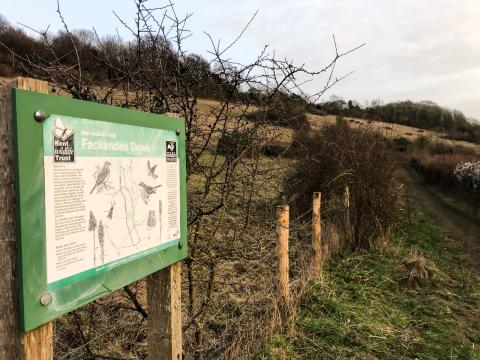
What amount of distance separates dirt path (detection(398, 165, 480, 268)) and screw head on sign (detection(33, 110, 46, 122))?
27.2 feet

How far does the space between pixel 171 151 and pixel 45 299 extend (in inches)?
41.2

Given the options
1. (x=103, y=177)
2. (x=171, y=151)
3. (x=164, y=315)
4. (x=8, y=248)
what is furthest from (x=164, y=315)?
(x=8, y=248)

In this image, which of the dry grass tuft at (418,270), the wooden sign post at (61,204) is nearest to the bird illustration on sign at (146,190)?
the wooden sign post at (61,204)

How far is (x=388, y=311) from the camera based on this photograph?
5.30 metres

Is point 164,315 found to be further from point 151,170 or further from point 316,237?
point 316,237

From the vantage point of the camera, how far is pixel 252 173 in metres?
3.57

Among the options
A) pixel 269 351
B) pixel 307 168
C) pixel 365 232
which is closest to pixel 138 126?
pixel 269 351

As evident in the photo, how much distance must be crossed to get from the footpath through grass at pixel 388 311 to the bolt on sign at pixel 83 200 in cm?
249

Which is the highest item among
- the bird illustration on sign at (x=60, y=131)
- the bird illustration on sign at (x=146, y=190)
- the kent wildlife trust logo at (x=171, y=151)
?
the bird illustration on sign at (x=60, y=131)

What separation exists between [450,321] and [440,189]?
17.0 m

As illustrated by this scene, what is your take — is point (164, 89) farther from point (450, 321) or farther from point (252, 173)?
point (450, 321)

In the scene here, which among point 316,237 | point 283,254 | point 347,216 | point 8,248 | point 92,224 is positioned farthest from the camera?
point 347,216

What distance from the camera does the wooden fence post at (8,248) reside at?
1.30 meters

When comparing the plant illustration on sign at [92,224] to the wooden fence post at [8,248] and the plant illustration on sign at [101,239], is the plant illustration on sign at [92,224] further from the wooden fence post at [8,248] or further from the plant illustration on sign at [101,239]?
the wooden fence post at [8,248]
